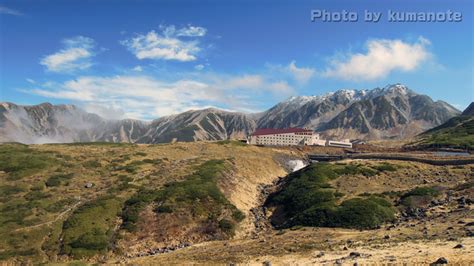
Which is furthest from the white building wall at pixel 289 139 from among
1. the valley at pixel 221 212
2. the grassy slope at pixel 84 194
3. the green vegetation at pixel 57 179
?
the green vegetation at pixel 57 179

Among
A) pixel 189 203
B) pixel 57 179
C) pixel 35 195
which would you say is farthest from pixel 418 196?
pixel 57 179

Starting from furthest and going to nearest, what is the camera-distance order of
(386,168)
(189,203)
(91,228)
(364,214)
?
(386,168), (189,203), (91,228), (364,214)

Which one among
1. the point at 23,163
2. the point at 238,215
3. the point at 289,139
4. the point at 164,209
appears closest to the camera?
the point at 164,209

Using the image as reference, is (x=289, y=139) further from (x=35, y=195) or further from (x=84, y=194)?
(x=35, y=195)

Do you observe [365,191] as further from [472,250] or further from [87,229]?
[87,229]

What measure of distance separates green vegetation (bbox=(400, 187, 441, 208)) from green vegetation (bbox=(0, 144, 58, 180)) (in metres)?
59.8

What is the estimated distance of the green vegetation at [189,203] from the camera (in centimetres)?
4909

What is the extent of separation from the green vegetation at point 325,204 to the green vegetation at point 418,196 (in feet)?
8.26

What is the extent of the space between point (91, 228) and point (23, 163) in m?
30.5

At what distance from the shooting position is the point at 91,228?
44625 mm

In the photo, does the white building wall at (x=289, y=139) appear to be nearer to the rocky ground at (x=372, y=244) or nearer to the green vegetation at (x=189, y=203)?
the green vegetation at (x=189, y=203)

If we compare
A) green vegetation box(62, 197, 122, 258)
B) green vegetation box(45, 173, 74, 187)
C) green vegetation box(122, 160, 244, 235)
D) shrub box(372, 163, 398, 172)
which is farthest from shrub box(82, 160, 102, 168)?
shrub box(372, 163, 398, 172)

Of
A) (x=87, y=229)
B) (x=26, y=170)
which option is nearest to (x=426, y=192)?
(x=87, y=229)

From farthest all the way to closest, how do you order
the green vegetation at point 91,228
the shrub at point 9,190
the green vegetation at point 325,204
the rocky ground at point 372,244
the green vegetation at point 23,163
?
the green vegetation at point 23,163 < the shrub at point 9,190 < the green vegetation at point 325,204 < the green vegetation at point 91,228 < the rocky ground at point 372,244
